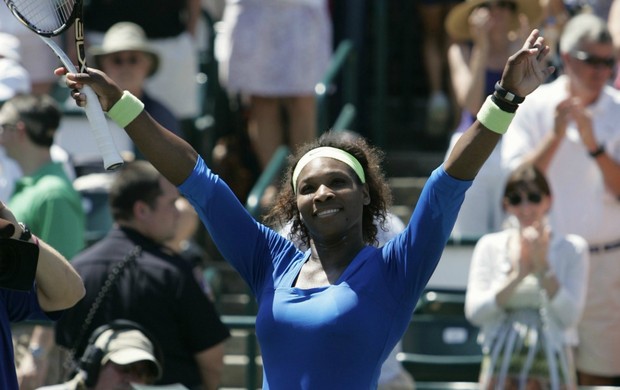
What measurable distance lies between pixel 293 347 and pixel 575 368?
302 cm

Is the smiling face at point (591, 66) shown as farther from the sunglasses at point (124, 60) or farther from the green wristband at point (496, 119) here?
the green wristband at point (496, 119)

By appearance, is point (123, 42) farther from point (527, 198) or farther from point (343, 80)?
point (527, 198)

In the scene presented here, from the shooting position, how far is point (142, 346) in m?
5.05

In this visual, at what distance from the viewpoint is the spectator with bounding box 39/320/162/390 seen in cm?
501

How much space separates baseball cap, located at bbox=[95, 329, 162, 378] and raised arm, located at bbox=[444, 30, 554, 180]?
5.60 ft

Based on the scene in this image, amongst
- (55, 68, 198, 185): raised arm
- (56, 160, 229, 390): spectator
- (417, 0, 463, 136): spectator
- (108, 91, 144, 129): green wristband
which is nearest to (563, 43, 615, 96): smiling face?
(56, 160, 229, 390): spectator

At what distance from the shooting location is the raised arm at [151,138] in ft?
12.8

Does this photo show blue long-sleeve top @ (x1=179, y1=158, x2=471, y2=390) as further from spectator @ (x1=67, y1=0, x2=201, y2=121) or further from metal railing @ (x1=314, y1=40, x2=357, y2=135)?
spectator @ (x1=67, y1=0, x2=201, y2=121)

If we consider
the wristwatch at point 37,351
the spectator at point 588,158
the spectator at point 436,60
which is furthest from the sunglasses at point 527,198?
the spectator at point 436,60

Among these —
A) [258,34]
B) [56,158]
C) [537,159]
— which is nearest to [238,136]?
[258,34]

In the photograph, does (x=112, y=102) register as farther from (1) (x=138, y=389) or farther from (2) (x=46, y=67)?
(2) (x=46, y=67)

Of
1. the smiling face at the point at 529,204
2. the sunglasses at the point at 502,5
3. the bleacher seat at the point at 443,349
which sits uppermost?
the sunglasses at the point at 502,5

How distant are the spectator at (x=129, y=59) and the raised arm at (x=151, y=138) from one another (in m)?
4.02

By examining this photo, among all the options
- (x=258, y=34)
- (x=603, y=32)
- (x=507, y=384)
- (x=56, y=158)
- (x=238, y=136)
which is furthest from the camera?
(x=238, y=136)
